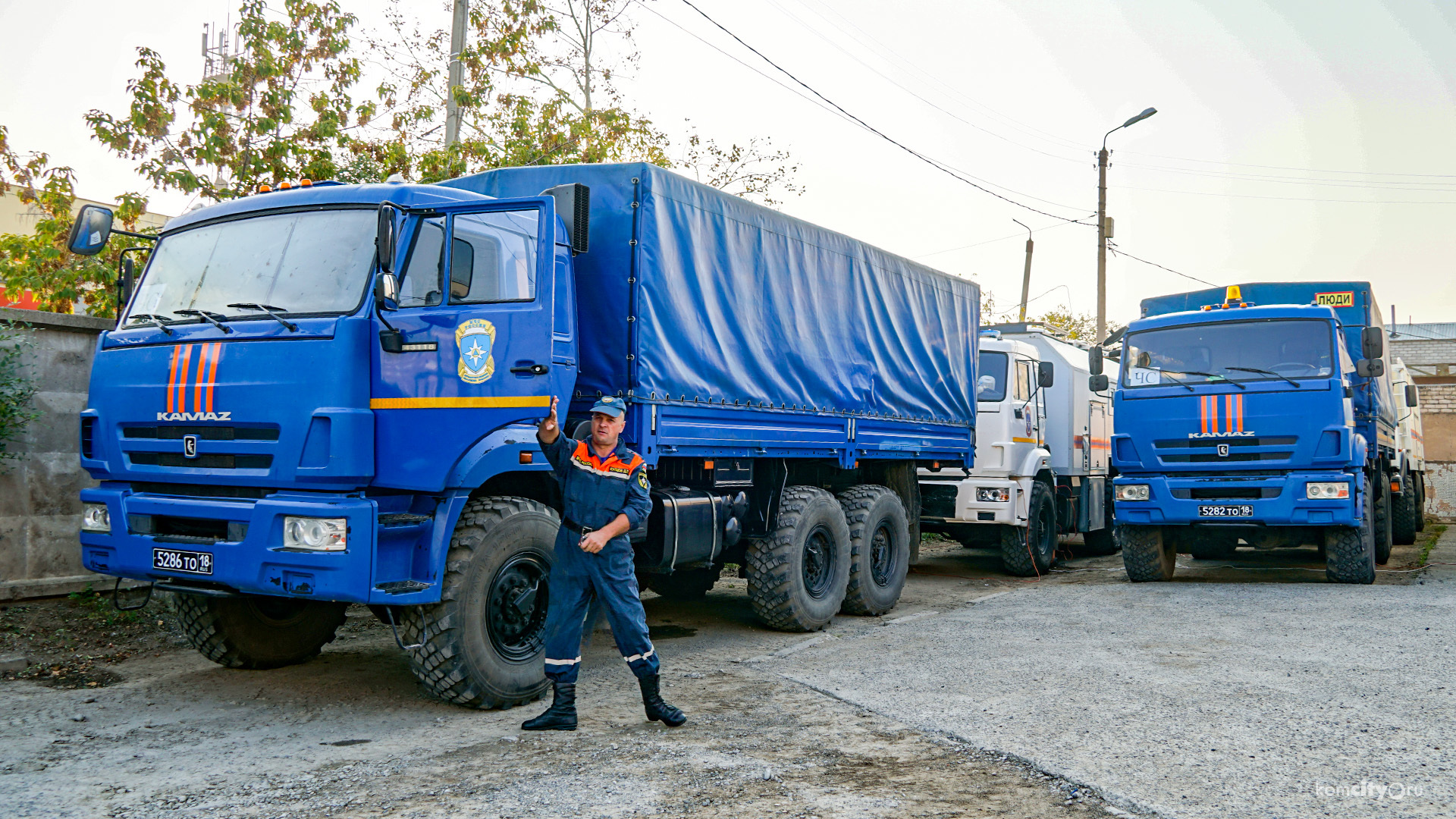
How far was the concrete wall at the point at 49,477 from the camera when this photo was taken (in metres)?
7.67

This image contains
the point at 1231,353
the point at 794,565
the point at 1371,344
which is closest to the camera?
the point at 794,565

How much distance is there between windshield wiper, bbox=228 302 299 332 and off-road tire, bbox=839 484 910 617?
505 centimetres

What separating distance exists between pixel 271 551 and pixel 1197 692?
16.6 ft

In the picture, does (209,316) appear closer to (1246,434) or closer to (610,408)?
(610,408)

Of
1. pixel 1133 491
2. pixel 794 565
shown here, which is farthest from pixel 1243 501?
pixel 794 565

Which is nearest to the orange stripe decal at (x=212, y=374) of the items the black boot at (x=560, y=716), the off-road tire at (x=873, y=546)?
the black boot at (x=560, y=716)

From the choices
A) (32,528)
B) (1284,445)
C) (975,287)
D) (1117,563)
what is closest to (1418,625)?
(1284,445)

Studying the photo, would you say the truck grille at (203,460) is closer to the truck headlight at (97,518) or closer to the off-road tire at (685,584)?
the truck headlight at (97,518)

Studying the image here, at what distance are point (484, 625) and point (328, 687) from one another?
1.40 m

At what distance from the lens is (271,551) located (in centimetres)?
536

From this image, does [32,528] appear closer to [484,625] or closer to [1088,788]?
[484,625]

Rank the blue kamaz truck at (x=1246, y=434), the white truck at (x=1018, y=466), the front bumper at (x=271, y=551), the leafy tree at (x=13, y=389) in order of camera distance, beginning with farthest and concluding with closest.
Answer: the white truck at (x=1018, y=466)
the blue kamaz truck at (x=1246, y=434)
the leafy tree at (x=13, y=389)
the front bumper at (x=271, y=551)

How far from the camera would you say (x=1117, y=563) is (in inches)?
604

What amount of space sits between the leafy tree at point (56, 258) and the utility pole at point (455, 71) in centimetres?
342
